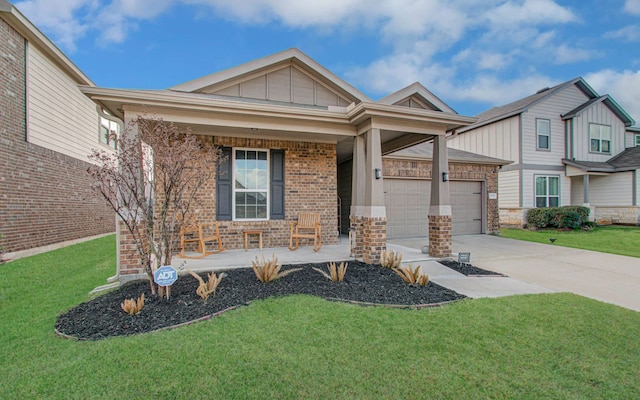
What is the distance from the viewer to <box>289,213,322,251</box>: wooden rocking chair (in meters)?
7.55

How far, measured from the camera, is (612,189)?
51.0ft

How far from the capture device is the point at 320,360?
2.64 metres

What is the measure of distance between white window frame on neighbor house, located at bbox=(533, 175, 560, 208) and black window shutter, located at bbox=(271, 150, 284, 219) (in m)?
12.7

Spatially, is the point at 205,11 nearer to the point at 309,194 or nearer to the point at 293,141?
the point at 293,141

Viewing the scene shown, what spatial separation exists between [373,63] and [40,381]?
2507 cm

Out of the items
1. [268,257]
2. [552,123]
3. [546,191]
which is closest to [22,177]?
[268,257]

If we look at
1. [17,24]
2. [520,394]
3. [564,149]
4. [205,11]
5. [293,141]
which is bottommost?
[520,394]

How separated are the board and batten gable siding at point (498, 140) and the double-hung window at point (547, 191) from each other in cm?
179

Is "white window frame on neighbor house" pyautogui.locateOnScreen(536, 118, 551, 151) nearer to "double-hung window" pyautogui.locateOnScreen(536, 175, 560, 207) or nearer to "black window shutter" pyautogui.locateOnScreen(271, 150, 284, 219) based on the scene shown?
"double-hung window" pyautogui.locateOnScreen(536, 175, 560, 207)

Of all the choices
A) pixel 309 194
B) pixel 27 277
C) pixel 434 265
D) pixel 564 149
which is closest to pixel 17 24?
pixel 27 277

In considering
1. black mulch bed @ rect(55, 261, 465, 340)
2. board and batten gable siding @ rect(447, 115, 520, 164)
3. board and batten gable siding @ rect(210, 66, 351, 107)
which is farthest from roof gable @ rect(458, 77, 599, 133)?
black mulch bed @ rect(55, 261, 465, 340)

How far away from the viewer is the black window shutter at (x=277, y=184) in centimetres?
787

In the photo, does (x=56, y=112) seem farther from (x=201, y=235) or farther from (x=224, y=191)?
(x=201, y=235)

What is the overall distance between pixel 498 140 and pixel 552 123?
98.0 inches
